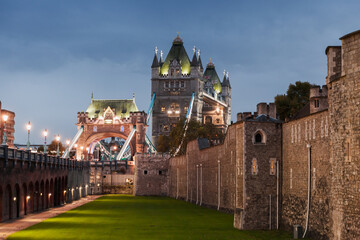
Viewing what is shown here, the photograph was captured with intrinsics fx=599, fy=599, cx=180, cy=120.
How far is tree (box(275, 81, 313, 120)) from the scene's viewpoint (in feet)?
229

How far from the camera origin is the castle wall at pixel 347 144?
2372cm

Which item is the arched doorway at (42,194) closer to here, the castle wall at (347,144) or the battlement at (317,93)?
the battlement at (317,93)

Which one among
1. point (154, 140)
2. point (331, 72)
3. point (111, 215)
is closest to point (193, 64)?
point (154, 140)

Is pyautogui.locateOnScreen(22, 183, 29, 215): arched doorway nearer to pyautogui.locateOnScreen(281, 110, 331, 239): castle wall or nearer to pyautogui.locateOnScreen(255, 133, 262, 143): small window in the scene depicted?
pyautogui.locateOnScreen(255, 133, 262, 143): small window

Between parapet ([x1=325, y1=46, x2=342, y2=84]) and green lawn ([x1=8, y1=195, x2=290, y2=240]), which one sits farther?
green lawn ([x1=8, y1=195, x2=290, y2=240])

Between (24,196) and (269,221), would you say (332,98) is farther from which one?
(24,196)

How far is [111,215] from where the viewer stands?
165 ft

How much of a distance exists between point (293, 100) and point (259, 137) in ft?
108

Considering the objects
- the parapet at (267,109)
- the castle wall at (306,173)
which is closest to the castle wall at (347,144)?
the castle wall at (306,173)

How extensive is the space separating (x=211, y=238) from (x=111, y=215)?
19.4 meters

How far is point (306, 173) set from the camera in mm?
33594

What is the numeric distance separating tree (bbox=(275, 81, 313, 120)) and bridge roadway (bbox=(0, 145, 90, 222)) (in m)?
26.2

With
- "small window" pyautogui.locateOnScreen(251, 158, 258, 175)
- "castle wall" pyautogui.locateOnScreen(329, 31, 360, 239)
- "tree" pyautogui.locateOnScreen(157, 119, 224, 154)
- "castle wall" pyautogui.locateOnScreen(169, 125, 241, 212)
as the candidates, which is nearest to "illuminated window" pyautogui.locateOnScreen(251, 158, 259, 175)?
"small window" pyautogui.locateOnScreen(251, 158, 258, 175)

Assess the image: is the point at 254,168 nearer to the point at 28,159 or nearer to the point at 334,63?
the point at 334,63
